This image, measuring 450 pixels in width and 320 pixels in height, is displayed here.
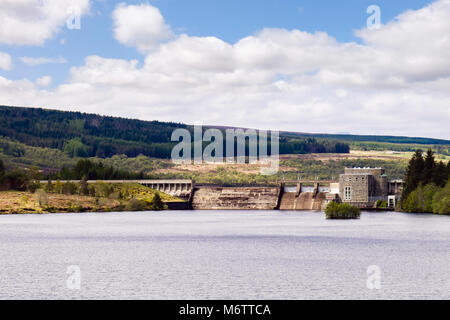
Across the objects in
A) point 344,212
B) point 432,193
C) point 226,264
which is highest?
point 432,193

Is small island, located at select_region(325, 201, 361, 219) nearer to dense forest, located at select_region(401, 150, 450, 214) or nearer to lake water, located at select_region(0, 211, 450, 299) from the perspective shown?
dense forest, located at select_region(401, 150, 450, 214)

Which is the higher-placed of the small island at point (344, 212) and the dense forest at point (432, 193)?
the dense forest at point (432, 193)

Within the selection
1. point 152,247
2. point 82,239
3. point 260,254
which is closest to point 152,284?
point 260,254

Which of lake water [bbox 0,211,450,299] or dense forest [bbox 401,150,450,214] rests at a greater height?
dense forest [bbox 401,150,450,214]

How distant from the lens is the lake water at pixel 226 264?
6188cm

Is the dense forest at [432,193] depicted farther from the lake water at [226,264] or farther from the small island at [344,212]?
the lake water at [226,264]

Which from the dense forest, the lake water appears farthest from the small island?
the lake water

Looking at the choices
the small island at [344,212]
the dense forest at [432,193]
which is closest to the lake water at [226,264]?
the dense forest at [432,193]

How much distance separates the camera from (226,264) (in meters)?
80.4

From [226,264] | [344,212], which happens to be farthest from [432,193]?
[226,264]

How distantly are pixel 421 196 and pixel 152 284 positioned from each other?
5305 inches

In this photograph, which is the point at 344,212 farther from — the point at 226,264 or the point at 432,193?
the point at 226,264

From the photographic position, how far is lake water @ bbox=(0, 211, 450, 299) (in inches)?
2436
